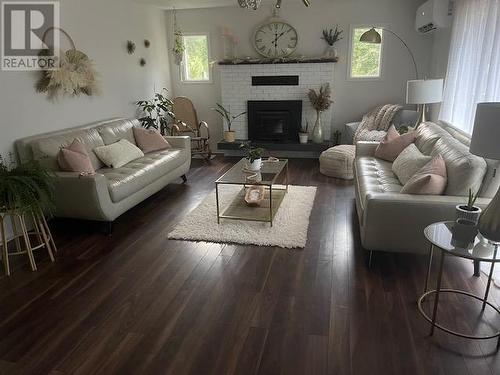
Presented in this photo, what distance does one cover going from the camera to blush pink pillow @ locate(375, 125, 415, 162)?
390 centimetres

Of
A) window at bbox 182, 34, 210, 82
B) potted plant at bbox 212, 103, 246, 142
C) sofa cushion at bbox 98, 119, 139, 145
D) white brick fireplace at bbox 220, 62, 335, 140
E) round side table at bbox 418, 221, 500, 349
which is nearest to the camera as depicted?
round side table at bbox 418, 221, 500, 349

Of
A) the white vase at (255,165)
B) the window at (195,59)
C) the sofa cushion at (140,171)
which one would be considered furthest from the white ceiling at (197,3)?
the white vase at (255,165)

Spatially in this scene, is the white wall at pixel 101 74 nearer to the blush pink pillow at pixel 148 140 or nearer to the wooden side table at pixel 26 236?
the blush pink pillow at pixel 148 140

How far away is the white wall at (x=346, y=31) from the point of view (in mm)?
5602

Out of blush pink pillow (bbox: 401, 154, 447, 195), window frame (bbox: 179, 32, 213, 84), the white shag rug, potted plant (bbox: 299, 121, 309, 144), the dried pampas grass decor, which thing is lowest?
the white shag rug

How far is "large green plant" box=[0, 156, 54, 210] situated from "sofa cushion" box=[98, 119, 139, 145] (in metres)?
1.52

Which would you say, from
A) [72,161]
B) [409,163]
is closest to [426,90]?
[409,163]

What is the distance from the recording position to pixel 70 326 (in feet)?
7.17

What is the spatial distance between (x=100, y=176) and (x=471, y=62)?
3.89 m

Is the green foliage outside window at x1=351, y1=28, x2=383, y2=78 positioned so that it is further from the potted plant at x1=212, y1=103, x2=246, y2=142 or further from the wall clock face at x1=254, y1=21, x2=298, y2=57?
the potted plant at x1=212, y1=103, x2=246, y2=142

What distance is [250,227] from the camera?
135 inches

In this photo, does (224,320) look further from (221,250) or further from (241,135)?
(241,135)

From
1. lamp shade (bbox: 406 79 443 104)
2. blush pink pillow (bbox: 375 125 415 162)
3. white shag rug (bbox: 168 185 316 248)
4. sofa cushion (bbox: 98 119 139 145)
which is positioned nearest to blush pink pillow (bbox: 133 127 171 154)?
sofa cushion (bbox: 98 119 139 145)

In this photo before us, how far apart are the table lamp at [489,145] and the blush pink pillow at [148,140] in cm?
366
